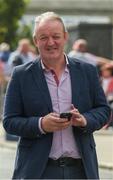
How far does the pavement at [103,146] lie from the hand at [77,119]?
7.90 meters

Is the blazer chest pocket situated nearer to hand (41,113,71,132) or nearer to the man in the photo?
the man

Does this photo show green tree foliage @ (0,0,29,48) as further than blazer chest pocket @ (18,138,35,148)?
Yes

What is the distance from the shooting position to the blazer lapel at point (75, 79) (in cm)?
476

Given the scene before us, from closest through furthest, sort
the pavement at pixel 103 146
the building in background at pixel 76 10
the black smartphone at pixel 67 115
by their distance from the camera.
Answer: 1. the black smartphone at pixel 67 115
2. the pavement at pixel 103 146
3. the building in background at pixel 76 10

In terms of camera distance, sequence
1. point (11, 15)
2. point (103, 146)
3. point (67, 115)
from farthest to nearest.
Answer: point (11, 15), point (103, 146), point (67, 115)

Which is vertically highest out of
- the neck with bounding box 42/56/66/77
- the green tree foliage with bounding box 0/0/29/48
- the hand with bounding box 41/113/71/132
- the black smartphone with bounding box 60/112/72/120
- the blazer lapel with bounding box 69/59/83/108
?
the neck with bounding box 42/56/66/77

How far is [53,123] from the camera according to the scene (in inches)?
179

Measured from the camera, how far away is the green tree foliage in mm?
41250

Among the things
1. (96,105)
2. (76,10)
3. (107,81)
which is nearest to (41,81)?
(96,105)

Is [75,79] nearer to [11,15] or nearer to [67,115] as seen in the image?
[67,115]

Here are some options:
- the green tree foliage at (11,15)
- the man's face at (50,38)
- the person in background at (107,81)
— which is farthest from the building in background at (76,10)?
the man's face at (50,38)

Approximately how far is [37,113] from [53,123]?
208 mm

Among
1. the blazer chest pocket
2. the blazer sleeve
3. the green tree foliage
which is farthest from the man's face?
the green tree foliage

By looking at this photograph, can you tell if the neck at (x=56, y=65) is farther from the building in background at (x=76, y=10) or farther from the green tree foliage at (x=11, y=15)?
the green tree foliage at (x=11, y=15)
